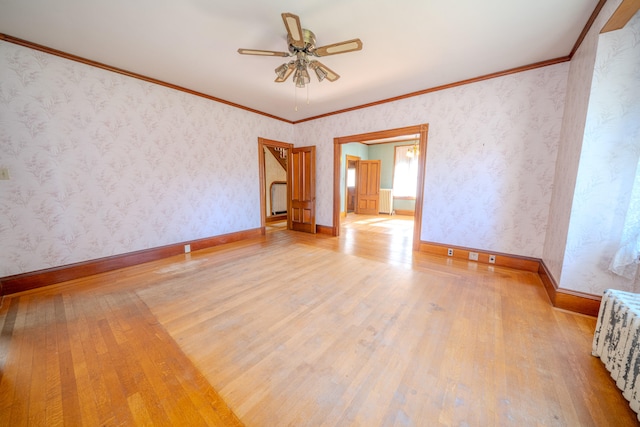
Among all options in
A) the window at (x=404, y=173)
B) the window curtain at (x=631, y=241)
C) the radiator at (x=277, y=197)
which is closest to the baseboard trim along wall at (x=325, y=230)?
the radiator at (x=277, y=197)

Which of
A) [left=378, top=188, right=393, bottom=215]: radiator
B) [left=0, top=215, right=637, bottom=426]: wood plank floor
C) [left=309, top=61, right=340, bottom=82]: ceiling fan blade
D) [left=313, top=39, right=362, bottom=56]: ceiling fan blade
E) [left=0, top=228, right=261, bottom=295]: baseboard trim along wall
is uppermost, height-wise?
[left=309, top=61, right=340, bottom=82]: ceiling fan blade

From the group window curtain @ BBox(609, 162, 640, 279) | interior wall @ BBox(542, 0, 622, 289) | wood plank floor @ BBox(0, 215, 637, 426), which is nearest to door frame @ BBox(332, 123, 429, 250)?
wood plank floor @ BBox(0, 215, 637, 426)

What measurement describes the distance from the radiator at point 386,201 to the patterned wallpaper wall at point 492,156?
466cm

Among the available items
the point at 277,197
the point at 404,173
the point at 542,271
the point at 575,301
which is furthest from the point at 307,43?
the point at 404,173

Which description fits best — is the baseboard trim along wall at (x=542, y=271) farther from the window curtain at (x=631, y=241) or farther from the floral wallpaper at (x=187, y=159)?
the window curtain at (x=631, y=241)

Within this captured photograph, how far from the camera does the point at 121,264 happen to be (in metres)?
3.19

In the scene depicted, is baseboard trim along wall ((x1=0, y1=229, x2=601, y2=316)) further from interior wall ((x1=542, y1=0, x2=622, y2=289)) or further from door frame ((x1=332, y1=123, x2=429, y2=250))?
door frame ((x1=332, y1=123, x2=429, y2=250))

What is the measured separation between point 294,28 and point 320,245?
A: 3.41m

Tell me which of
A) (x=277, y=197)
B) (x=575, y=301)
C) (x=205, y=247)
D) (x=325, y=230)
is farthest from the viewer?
(x=277, y=197)

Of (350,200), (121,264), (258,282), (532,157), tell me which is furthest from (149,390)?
(350,200)

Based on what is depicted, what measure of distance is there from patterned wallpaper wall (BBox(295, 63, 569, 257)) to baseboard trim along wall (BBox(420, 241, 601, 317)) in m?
0.10

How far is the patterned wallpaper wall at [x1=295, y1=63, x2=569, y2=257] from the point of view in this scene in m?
2.93

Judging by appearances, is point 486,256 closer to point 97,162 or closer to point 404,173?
point 404,173

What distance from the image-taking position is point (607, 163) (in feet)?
6.31
